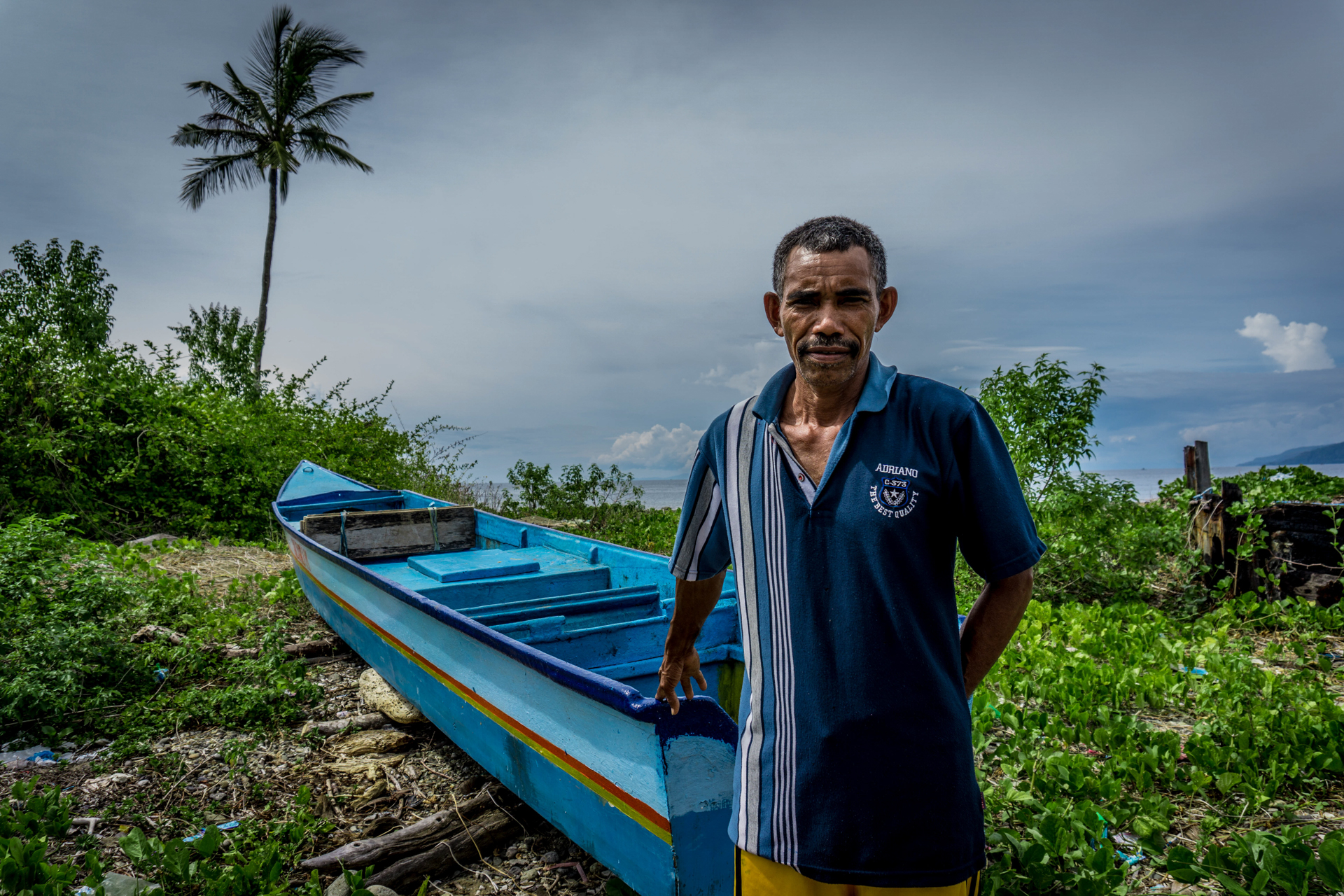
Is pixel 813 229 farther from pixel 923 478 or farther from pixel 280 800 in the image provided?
pixel 280 800

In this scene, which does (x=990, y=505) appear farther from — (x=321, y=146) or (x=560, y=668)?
(x=321, y=146)

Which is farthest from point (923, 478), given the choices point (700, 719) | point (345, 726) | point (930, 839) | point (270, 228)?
point (270, 228)

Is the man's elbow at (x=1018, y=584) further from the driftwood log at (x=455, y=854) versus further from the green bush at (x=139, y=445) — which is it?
the green bush at (x=139, y=445)

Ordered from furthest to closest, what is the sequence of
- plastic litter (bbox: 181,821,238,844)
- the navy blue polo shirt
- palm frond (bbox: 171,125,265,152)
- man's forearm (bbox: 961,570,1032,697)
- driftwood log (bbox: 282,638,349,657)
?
1. palm frond (bbox: 171,125,265,152)
2. driftwood log (bbox: 282,638,349,657)
3. plastic litter (bbox: 181,821,238,844)
4. man's forearm (bbox: 961,570,1032,697)
5. the navy blue polo shirt

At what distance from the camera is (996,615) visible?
1562 mm

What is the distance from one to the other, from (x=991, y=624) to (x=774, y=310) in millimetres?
860

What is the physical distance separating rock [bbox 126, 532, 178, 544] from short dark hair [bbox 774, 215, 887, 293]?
9706 mm

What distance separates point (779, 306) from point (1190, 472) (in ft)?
31.8

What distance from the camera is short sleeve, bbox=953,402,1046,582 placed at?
1443 mm

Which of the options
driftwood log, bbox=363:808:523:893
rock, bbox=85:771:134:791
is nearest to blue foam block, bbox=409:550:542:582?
rock, bbox=85:771:134:791

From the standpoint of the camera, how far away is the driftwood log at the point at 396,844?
3.02m

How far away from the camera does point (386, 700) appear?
4590 millimetres

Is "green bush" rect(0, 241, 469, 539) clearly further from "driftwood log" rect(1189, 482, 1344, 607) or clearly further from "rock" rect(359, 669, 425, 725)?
"driftwood log" rect(1189, 482, 1344, 607)

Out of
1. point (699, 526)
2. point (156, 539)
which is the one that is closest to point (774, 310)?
point (699, 526)
